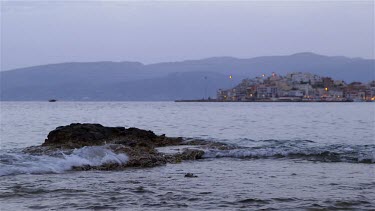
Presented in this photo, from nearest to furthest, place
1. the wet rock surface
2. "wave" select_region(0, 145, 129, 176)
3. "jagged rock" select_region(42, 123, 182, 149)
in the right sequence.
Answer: "wave" select_region(0, 145, 129, 176) < the wet rock surface < "jagged rock" select_region(42, 123, 182, 149)

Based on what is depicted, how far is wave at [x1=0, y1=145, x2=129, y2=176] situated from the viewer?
1436 centimetres

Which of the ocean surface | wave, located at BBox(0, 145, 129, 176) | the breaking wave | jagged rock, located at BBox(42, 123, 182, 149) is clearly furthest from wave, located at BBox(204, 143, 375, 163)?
wave, located at BBox(0, 145, 129, 176)

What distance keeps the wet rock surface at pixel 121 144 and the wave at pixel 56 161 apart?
0.92 feet

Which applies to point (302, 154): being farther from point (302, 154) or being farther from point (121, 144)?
point (121, 144)

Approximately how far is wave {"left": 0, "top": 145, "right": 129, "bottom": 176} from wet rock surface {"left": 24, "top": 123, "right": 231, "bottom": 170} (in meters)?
0.28

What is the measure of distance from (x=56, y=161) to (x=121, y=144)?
507cm

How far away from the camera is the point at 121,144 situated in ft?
67.0

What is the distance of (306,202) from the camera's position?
33.2 feet

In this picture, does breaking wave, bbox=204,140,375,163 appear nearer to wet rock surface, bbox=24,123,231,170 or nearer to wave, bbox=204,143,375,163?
wave, bbox=204,143,375,163

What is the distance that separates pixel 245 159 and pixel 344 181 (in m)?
6.05

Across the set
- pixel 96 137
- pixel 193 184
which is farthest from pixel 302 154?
pixel 193 184

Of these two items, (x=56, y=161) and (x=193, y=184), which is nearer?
(x=193, y=184)

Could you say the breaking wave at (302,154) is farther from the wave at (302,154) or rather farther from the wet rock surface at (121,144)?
the wet rock surface at (121,144)

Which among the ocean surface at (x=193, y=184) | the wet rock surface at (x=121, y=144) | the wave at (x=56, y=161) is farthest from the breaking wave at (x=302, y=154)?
the wave at (x=56, y=161)
